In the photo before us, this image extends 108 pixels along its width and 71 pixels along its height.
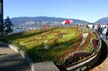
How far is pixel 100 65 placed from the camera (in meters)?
21.3

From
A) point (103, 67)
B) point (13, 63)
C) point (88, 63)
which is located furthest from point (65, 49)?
point (13, 63)

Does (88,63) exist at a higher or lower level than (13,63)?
lower

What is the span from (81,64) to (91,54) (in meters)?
1.10

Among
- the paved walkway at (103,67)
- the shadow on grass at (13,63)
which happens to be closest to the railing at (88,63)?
the paved walkway at (103,67)

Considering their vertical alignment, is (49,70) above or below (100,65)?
above

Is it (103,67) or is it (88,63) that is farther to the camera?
(103,67)

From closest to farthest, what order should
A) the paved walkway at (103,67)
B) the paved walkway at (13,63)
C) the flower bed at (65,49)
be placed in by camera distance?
the paved walkway at (13,63) < the flower bed at (65,49) < the paved walkway at (103,67)

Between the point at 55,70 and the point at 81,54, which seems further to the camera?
the point at 81,54

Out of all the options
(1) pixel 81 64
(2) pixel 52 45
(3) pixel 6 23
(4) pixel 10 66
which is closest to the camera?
(4) pixel 10 66

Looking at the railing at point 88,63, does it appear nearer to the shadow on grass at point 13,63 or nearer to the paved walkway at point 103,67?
the paved walkway at point 103,67

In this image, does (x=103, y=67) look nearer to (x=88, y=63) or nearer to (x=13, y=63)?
(x=88, y=63)

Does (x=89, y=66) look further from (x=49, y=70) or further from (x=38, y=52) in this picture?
(x=49, y=70)

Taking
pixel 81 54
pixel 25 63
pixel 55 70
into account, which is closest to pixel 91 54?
pixel 81 54

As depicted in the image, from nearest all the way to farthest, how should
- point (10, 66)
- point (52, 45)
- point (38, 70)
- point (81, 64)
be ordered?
point (38, 70) → point (10, 66) → point (81, 64) → point (52, 45)
